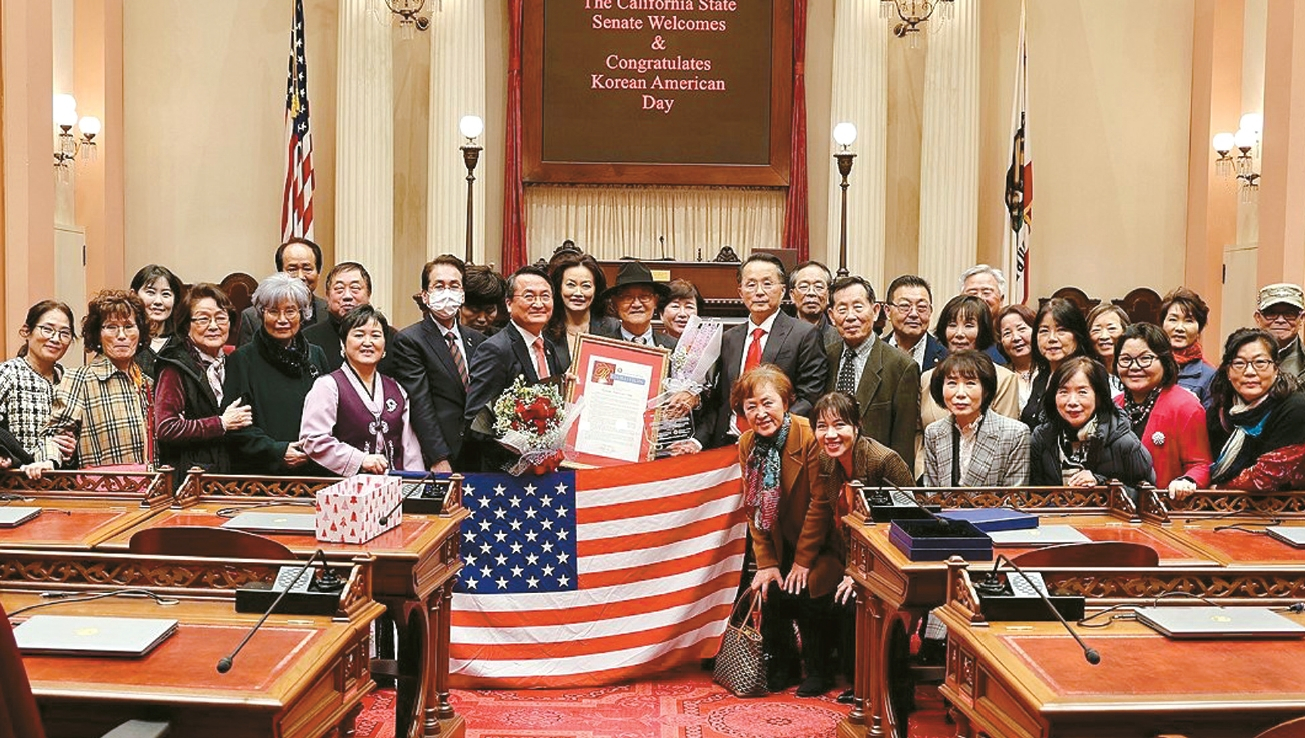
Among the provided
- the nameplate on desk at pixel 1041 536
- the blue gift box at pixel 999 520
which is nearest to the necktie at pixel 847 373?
the blue gift box at pixel 999 520

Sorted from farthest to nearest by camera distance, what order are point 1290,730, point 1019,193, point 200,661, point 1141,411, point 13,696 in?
point 1019,193 → point 1141,411 → point 200,661 → point 1290,730 → point 13,696

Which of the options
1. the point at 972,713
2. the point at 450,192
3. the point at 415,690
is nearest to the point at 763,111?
the point at 450,192

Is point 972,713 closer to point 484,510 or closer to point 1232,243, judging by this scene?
point 484,510

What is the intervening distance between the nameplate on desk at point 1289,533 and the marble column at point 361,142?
31.7 feet

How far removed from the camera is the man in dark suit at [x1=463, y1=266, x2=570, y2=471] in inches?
211

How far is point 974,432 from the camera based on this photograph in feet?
16.0

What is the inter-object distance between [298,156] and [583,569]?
24.6 ft

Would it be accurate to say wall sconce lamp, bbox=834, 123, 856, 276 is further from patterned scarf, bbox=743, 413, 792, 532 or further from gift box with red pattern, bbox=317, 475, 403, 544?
gift box with red pattern, bbox=317, 475, 403, 544

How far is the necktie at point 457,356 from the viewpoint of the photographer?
5.84 meters

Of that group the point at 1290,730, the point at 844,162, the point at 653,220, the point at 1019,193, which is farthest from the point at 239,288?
the point at 1290,730

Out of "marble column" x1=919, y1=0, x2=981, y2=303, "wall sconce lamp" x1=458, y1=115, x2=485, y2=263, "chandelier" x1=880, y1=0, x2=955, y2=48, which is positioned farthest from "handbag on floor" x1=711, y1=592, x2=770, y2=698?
"chandelier" x1=880, y1=0, x2=955, y2=48

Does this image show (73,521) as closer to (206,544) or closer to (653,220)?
(206,544)

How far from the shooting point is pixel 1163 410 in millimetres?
5031

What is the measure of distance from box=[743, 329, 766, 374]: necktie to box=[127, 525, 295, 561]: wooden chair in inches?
110
